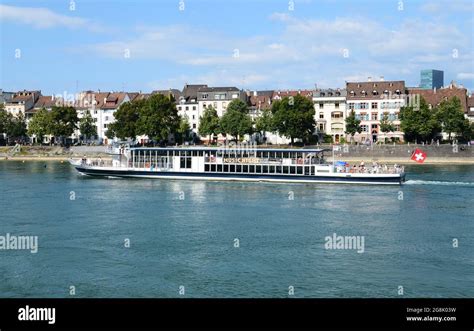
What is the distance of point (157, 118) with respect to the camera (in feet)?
361

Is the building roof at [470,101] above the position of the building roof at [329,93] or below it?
below

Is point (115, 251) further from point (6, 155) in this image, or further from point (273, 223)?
point (6, 155)

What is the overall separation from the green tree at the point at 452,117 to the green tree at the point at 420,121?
1065 mm

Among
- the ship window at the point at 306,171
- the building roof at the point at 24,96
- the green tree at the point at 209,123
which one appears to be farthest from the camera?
the building roof at the point at 24,96

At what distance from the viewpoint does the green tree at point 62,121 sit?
118625mm

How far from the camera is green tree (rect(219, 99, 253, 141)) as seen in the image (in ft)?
361

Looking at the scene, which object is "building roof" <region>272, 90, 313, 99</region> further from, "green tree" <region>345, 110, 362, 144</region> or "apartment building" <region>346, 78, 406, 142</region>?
"green tree" <region>345, 110, 362, 144</region>

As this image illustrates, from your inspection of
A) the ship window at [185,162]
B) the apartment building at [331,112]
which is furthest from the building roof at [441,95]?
the ship window at [185,162]

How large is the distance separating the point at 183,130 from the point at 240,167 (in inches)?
2115

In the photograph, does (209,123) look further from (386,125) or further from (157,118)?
(386,125)

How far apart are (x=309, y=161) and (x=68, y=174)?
29771 mm

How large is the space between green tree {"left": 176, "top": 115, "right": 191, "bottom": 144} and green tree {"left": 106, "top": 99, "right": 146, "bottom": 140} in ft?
26.6

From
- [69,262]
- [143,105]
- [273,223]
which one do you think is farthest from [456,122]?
[69,262]

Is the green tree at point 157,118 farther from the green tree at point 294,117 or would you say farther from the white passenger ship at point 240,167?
the white passenger ship at point 240,167
